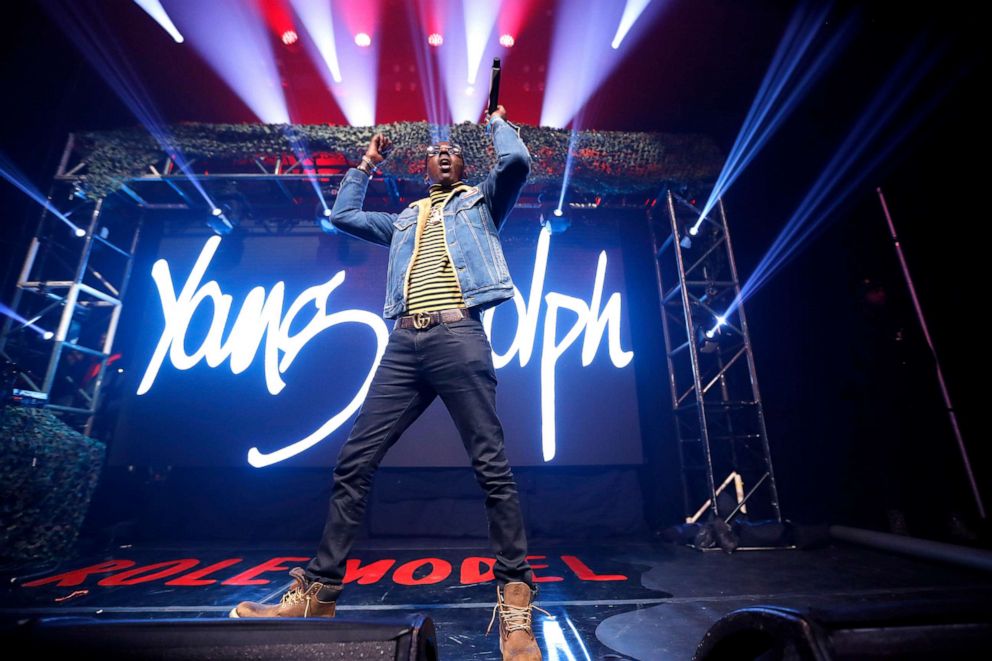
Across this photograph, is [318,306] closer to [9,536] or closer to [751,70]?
[9,536]

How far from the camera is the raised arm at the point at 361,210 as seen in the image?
2.43 metres

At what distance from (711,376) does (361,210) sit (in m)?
4.90

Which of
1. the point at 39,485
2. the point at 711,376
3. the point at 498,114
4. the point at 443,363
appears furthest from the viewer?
the point at 711,376

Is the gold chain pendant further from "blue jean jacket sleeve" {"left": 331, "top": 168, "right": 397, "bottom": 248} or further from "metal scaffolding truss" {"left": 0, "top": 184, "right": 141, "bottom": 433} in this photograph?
"metal scaffolding truss" {"left": 0, "top": 184, "right": 141, "bottom": 433}

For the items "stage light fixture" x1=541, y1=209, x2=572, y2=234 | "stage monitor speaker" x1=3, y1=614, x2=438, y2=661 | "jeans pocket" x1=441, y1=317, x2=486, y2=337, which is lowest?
"stage monitor speaker" x1=3, y1=614, x2=438, y2=661

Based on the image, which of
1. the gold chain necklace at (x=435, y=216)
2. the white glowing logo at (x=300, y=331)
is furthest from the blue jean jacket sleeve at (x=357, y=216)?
the white glowing logo at (x=300, y=331)

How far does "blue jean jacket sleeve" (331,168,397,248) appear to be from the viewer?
2430 millimetres

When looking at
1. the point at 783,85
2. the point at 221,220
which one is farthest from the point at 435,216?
the point at 783,85

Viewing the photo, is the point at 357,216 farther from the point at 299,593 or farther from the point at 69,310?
the point at 69,310

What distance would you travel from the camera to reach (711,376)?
5.55 metres

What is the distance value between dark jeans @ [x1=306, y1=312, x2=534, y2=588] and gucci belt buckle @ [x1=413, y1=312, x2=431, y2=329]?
0.03 metres

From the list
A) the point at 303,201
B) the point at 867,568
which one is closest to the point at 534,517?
the point at 867,568

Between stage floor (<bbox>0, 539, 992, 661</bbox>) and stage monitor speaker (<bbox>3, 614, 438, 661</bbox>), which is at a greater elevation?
stage monitor speaker (<bbox>3, 614, 438, 661</bbox>)

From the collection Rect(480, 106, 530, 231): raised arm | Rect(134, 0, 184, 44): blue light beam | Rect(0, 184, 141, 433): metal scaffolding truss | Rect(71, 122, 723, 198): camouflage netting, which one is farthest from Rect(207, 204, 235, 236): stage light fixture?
Rect(480, 106, 530, 231): raised arm
